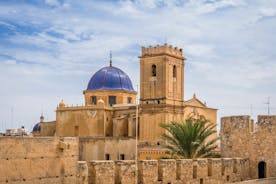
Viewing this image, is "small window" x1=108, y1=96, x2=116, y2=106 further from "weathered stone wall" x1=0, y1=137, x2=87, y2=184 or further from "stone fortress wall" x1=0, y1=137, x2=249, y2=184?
"weathered stone wall" x1=0, y1=137, x2=87, y2=184

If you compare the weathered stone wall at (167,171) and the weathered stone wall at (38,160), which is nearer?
the weathered stone wall at (38,160)

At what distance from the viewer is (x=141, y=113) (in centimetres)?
4534

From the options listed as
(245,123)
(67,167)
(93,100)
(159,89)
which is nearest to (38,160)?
(67,167)

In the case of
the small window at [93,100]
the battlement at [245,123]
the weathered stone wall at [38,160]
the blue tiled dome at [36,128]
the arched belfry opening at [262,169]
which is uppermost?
the small window at [93,100]

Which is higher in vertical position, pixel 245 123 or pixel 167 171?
pixel 245 123

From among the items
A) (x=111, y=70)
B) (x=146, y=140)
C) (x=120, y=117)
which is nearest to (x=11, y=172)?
(x=146, y=140)

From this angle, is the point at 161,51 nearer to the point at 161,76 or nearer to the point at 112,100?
the point at 161,76

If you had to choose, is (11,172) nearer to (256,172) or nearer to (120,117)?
(256,172)

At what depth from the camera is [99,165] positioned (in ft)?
54.9

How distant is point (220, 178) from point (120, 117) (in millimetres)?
26752

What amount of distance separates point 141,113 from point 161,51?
6086 millimetres

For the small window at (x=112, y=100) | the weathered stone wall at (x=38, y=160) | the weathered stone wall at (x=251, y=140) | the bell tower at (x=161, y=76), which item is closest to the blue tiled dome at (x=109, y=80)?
the small window at (x=112, y=100)

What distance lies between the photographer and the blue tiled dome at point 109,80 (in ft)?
174

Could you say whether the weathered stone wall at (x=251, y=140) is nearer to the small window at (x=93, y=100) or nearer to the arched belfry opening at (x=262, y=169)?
the arched belfry opening at (x=262, y=169)
